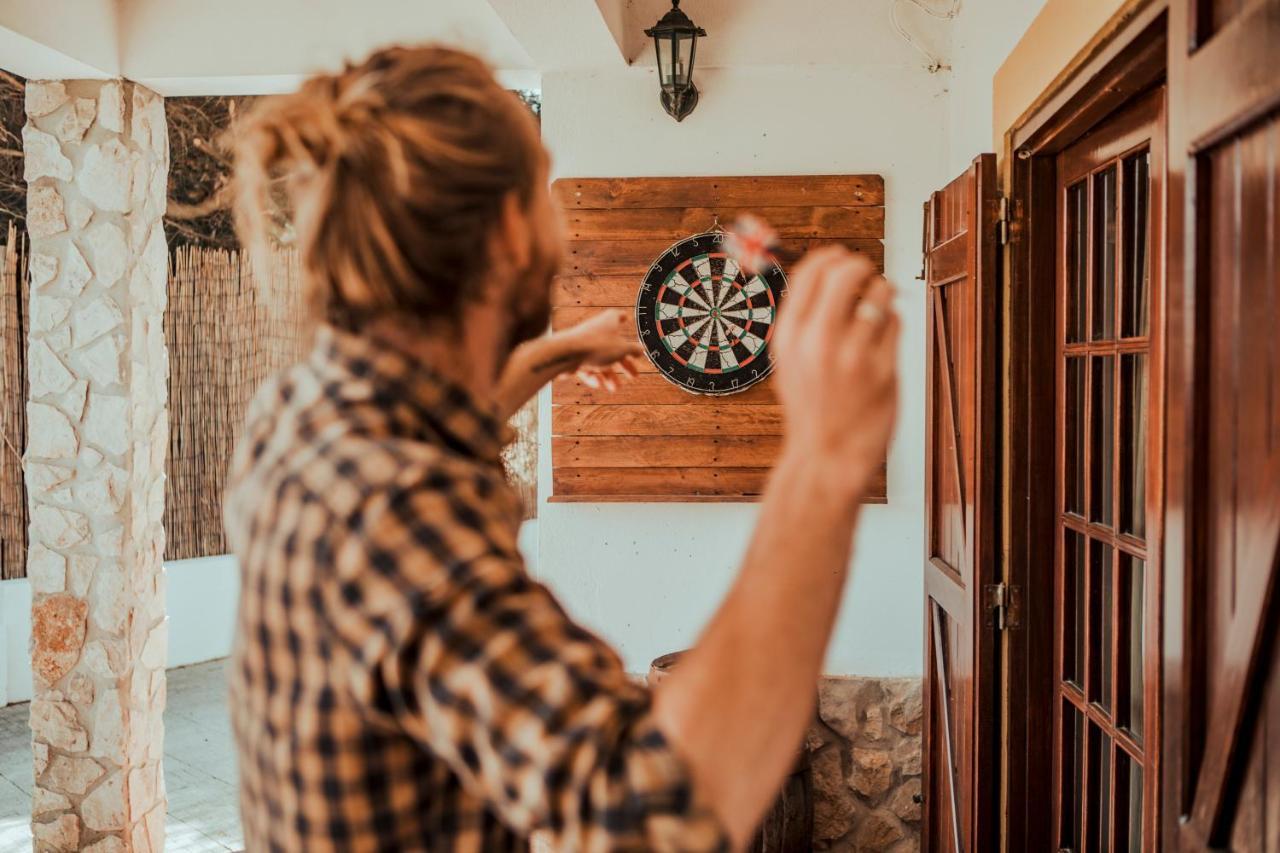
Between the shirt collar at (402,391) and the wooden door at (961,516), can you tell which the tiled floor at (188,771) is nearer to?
the wooden door at (961,516)

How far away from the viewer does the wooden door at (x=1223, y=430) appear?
4.16 feet

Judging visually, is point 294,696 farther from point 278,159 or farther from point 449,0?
point 449,0

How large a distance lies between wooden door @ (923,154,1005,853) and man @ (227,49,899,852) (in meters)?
2.00

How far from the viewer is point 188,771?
5.02m

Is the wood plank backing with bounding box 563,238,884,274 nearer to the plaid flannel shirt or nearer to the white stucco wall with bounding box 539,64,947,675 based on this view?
the white stucco wall with bounding box 539,64,947,675

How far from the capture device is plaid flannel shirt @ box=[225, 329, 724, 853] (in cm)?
70

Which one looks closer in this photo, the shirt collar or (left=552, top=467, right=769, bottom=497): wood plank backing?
the shirt collar

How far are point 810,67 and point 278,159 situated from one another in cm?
329

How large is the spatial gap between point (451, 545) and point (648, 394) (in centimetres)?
324

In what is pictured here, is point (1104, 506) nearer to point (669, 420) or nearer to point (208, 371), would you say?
point (669, 420)

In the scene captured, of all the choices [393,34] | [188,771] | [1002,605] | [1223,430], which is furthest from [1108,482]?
[188,771]

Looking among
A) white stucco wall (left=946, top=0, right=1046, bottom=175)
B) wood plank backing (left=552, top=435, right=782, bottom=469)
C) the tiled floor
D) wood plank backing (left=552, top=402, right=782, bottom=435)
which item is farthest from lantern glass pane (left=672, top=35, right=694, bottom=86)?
the tiled floor

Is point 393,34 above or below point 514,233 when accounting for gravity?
above

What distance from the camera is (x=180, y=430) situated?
256 inches
